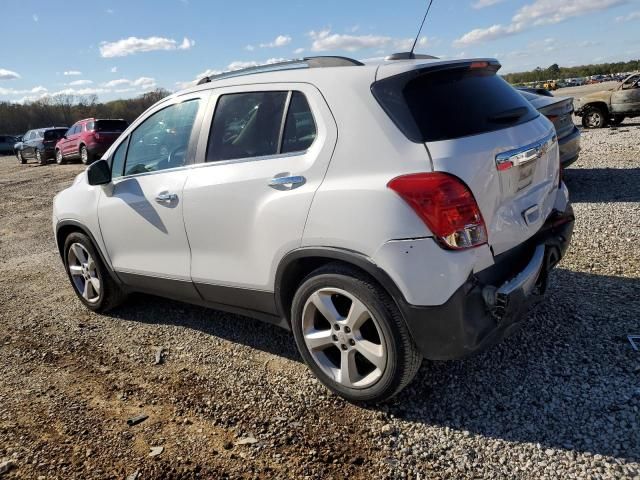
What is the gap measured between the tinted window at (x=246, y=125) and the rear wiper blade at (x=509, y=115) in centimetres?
120

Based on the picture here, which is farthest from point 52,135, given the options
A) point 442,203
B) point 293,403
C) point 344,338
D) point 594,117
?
point 442,203

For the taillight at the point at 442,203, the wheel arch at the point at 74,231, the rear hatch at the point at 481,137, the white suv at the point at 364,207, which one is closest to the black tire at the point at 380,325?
the white suv at the point at 364,207

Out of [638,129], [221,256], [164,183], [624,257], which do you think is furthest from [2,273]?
[638,129]

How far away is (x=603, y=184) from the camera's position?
25.0 ft

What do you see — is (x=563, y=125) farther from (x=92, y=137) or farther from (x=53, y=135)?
(x=53, y=135)

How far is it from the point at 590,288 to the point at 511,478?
7.57 feet

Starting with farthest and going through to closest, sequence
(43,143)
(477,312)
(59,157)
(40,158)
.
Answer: (40,158)
(43,143)
(59,157)
(477,312)

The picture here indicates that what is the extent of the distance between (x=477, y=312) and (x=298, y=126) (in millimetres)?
1413

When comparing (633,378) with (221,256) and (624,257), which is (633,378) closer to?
(624,257)

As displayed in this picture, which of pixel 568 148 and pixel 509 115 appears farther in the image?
pixel 568 148

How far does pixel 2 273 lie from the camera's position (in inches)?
248

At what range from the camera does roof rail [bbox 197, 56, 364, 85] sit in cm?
300

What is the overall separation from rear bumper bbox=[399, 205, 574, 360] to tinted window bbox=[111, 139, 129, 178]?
8.78 feet

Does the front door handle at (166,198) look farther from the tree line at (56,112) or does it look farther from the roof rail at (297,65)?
the tree line at (56,112)
